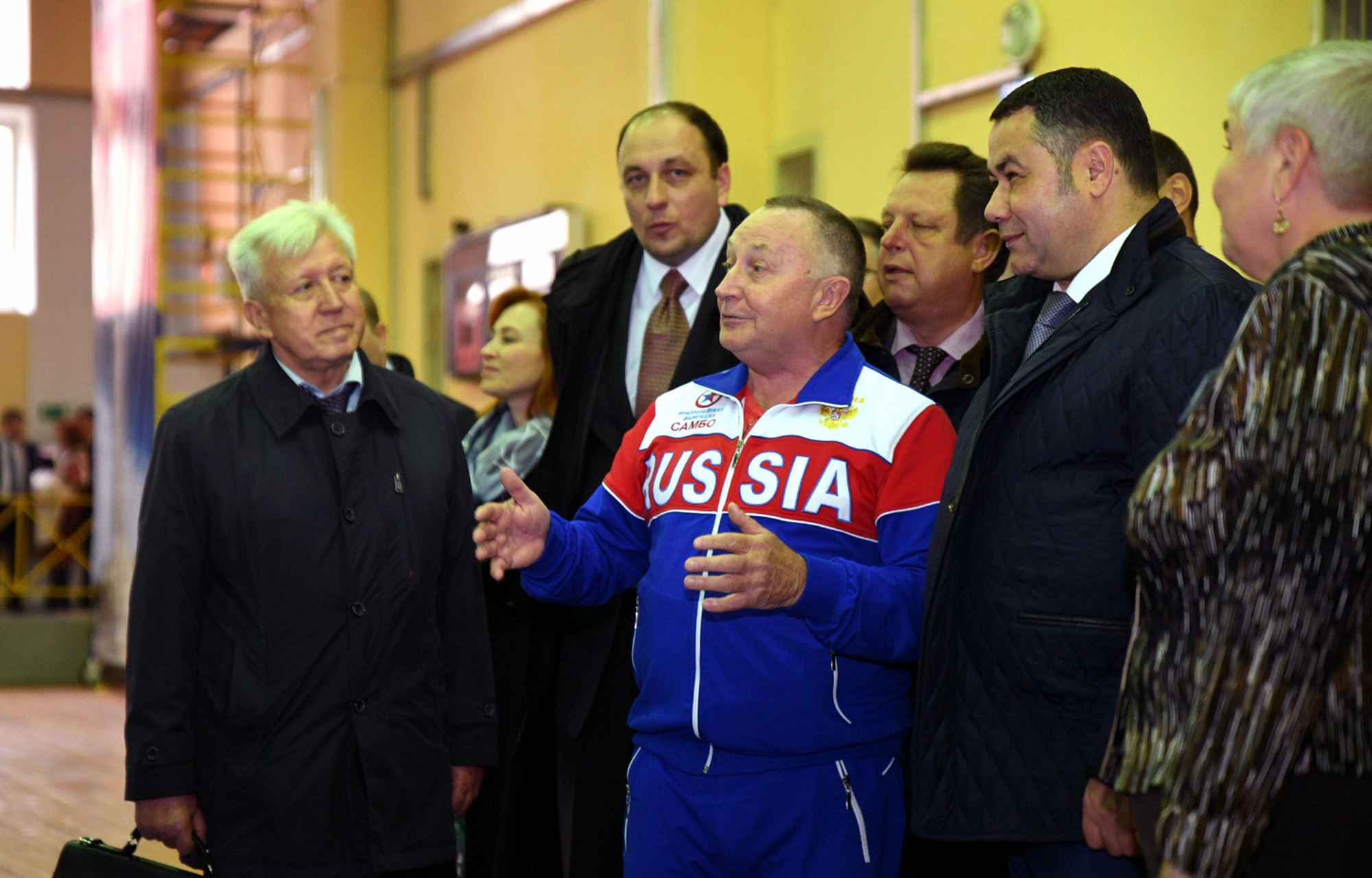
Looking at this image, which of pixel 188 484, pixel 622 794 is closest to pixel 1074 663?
pixel 622 794

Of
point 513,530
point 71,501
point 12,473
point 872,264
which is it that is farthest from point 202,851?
point 12,473

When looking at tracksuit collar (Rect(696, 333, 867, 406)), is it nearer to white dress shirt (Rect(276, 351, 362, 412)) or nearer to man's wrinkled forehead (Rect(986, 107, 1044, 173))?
man's wrinkled forehead (Rect(986, 107, 1044, 173))

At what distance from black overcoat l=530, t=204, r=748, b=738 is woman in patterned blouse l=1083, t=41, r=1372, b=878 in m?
1.45

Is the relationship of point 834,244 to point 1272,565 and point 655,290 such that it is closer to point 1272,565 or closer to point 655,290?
point 655,290

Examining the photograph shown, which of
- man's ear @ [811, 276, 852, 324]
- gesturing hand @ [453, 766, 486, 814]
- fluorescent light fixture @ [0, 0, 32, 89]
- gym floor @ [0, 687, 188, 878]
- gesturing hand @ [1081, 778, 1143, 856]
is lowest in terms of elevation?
gym floor @ [0, 687, 188, 878]

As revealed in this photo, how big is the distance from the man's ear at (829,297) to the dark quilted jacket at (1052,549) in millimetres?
355

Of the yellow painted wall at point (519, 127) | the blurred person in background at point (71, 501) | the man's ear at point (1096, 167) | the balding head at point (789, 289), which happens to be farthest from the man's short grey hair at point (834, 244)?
the blurred person in background at point (71, 501)

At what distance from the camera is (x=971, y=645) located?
74.4 inches

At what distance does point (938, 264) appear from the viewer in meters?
2.66

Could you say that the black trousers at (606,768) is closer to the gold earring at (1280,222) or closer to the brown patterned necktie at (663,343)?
the brown patterned necktie at (663,343)

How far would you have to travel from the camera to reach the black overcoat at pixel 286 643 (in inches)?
88.8

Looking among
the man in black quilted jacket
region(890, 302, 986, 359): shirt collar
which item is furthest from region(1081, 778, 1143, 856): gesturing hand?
region(890, 302, 986, 359): shirt collar

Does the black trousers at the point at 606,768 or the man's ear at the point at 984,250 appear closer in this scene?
the man's ear at the point at 984,250

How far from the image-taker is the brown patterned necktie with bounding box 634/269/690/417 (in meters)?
2.90
